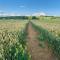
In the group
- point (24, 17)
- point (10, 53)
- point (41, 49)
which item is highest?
point (10, 53)

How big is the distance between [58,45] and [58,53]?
1.19 m

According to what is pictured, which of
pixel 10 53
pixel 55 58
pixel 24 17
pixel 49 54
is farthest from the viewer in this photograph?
pixel 24 17

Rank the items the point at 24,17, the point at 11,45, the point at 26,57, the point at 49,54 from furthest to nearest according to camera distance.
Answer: the point at 24,17 → the point at 49,54 → the point at 26,57 → the point at 11,45

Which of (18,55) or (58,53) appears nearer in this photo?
(18,55)

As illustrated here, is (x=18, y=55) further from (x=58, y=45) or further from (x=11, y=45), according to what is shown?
(x=58, y=45)

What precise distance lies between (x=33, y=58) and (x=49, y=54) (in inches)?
57.7

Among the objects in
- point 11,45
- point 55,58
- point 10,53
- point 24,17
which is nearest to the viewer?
point 10,53

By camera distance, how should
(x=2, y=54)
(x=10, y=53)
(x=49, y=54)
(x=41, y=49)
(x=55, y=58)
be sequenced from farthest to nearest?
(x=41, y=49), (x=49, y=54), (x=55, y=58), (x=10, y=53), (x=2, y=54)

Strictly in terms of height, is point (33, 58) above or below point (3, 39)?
below

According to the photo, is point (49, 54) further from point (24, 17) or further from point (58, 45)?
point (24, 17)

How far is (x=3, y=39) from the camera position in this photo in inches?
538

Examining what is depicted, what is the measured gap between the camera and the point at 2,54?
36.7ft

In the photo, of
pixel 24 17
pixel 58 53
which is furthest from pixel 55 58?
pixel 24 17

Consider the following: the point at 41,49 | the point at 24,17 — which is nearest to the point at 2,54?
the point at 41,49
